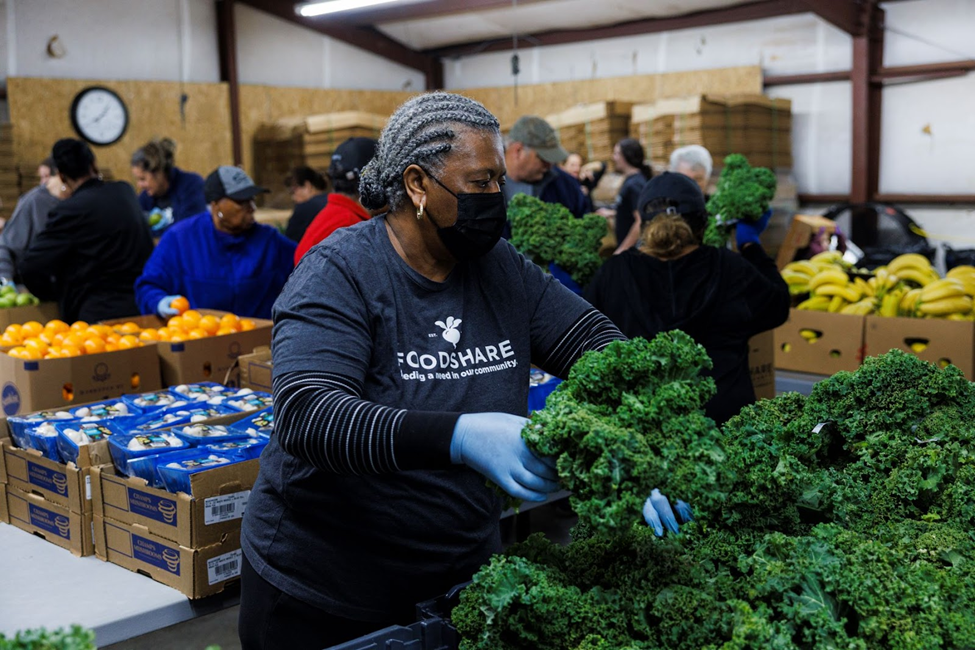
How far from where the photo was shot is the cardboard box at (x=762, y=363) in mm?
4742

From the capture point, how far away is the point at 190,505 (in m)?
2.37

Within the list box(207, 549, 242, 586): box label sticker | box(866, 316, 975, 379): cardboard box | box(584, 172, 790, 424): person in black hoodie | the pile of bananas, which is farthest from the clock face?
box(207, 549, 242, 586): box label sticker

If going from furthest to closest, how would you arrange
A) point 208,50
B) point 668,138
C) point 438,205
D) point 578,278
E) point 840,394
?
point 208,50
point 668,138
point 578,278
point 840,394
point 438,205

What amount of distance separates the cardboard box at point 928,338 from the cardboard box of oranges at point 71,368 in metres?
3.71

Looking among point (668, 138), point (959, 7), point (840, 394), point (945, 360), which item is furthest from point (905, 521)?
point (959, 7)

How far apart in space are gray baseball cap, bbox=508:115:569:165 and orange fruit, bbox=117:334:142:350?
2439 mm

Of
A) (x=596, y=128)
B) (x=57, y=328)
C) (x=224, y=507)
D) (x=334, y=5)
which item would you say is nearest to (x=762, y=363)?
(x=224, y=507)

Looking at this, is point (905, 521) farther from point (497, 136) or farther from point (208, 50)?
point (208, 50)

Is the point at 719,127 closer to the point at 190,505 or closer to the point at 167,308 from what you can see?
the point at 167,308

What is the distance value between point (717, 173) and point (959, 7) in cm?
298

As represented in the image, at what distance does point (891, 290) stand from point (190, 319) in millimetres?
4067

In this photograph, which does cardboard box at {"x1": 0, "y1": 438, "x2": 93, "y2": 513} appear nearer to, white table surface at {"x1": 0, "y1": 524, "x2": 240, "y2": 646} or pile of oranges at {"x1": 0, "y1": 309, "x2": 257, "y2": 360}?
white table surface at {"x1": 0, "y1": 524, "x2": 240, "y2": 646}

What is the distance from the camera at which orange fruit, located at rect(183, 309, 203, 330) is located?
4047mm

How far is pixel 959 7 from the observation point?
30.9 ft
